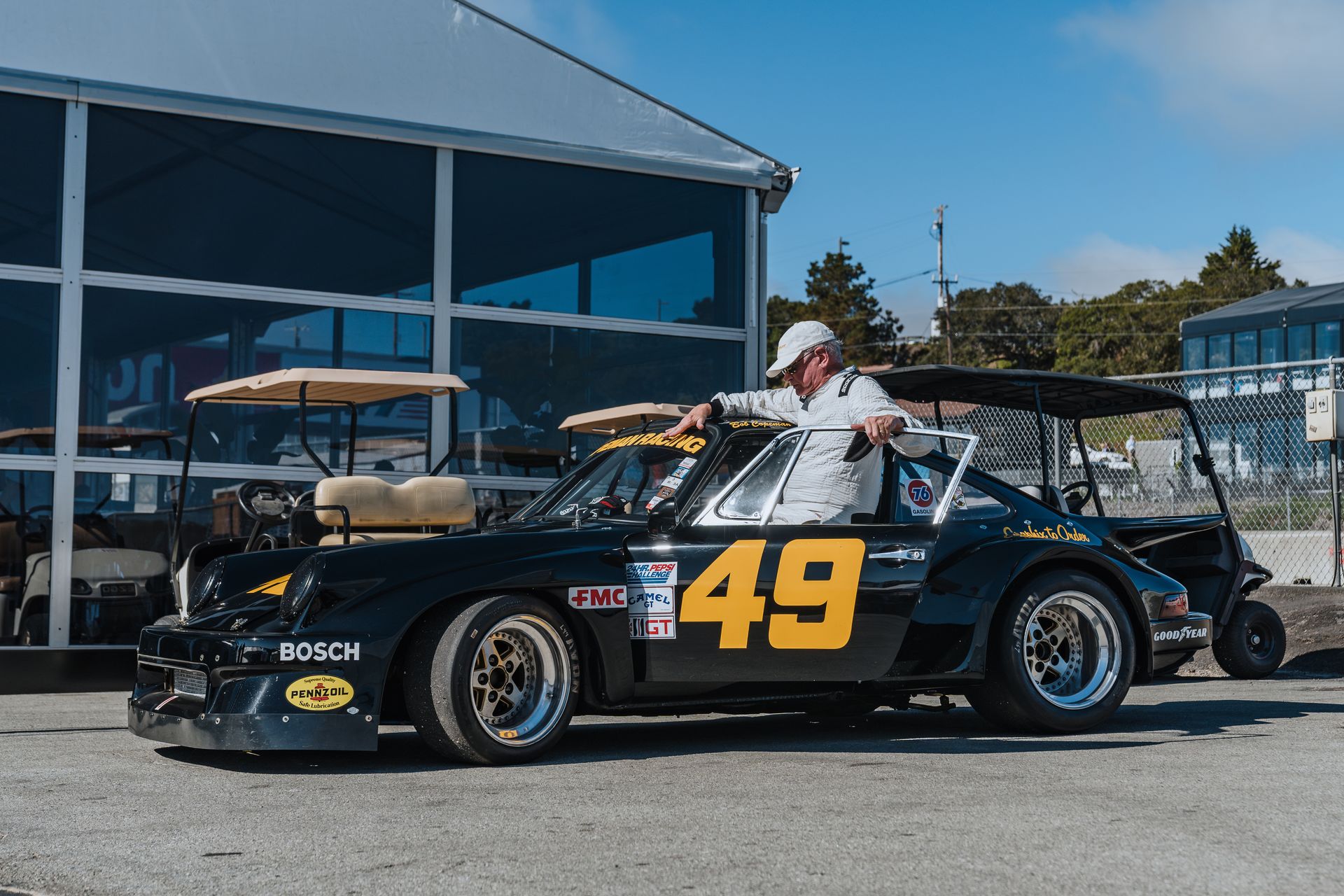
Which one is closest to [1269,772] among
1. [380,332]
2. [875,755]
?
[875,755]

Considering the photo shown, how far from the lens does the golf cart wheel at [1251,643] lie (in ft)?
30.3

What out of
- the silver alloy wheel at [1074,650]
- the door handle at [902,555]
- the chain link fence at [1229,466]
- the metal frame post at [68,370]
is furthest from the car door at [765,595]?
the chain link fence at [1229,466]

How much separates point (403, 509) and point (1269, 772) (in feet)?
16.7

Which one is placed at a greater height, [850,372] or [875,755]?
[850,372]

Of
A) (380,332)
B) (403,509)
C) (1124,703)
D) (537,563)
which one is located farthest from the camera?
(380,332)

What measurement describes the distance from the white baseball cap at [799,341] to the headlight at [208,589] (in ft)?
8.43

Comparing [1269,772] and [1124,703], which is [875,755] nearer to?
[1269,772]

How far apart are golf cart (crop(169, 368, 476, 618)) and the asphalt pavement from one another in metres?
2.03

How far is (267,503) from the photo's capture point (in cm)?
809

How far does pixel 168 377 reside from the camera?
32.4 feet

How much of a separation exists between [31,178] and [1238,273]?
72.3 m

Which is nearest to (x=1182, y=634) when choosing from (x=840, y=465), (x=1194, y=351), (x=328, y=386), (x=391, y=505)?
(x=840, y=465)

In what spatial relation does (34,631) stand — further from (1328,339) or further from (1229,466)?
(1328,339)

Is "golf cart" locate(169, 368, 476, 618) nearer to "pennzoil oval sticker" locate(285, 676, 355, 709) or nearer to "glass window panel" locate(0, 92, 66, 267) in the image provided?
"glass window panel" locate(0, 92, 66, 267)
